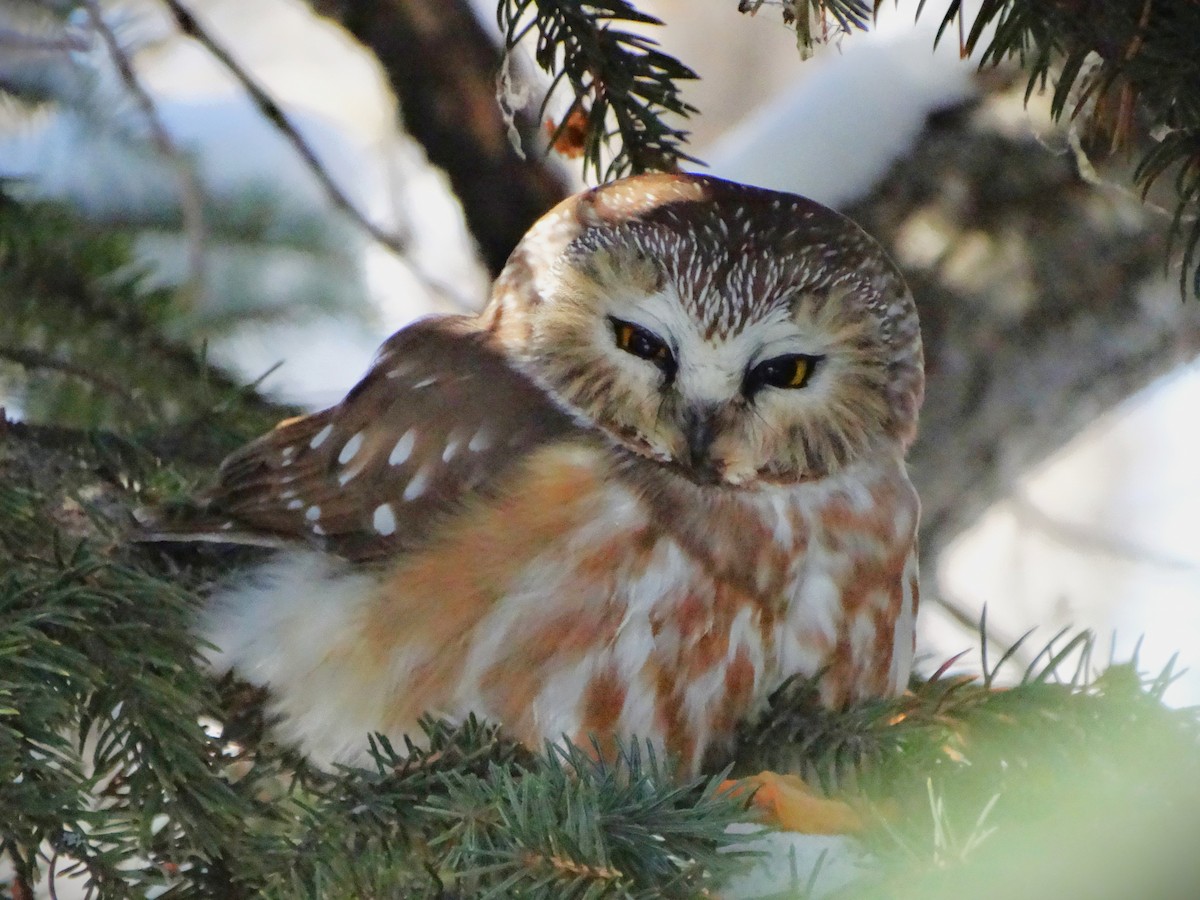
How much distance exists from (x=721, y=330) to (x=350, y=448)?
0.60 m

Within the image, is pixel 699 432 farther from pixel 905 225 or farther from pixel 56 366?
pixel 905 225

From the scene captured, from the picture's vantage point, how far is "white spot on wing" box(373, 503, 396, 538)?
1.82 meters

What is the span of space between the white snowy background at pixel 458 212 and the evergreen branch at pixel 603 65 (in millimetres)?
310

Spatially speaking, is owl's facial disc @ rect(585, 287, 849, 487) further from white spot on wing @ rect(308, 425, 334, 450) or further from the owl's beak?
white spot on wing @ rect(308, 425, 334, 450)

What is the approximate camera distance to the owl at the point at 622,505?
167 centimetres

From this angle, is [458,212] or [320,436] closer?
[320,436]

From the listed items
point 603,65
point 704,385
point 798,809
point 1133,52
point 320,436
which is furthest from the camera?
point 320,436

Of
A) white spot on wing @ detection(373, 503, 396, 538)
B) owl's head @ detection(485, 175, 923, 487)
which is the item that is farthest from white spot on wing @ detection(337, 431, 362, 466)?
owl's head @ detection(485, 175, 923, 487)

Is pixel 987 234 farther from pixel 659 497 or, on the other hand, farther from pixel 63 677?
pixel 63 677

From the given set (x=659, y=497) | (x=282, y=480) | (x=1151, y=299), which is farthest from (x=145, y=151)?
(x=1151, y=299)

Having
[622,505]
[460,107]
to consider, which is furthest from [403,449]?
[460,107]

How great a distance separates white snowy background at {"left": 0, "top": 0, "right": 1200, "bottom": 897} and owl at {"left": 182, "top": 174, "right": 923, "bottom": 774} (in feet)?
1.20

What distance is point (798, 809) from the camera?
133 cm

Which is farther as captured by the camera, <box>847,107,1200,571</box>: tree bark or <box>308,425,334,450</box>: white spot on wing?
<box>847,107,1200,571</box>: tree bark
